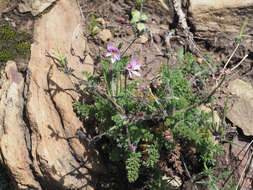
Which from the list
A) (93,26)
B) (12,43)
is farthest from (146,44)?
(12,43)

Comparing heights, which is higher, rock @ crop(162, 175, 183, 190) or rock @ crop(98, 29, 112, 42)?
rock @ crop(98, 29, 112, 42)

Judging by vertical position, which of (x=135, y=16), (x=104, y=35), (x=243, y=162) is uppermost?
(x=135, y=16)

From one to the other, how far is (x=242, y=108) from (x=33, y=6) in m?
3.06

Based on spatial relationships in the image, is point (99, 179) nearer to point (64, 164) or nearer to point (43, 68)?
point (64, 164)

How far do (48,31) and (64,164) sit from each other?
1.70m

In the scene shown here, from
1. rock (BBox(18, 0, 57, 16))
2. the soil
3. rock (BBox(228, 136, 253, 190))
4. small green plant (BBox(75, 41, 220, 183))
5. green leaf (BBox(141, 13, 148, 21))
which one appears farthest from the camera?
green leaf (BBox(141, 13, 148, 21))

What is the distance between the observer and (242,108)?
3.57 metres

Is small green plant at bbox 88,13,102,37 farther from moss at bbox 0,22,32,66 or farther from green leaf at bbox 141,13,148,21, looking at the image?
moss at bbox 0,22,32,66

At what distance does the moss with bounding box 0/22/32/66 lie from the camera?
3.29 meters

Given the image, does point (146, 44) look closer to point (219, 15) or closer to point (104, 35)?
point (104, 35)

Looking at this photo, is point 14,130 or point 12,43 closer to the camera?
point 14,130

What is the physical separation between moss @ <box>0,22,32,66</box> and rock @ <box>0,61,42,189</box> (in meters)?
0.13

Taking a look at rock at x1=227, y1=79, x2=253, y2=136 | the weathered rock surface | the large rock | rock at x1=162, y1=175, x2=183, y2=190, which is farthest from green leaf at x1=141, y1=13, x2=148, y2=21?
rock at x1=162, y1=175, x2=183, y2=190

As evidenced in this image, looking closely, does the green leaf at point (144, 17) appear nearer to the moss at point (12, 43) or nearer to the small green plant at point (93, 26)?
the small green plant at point (93, 26)
